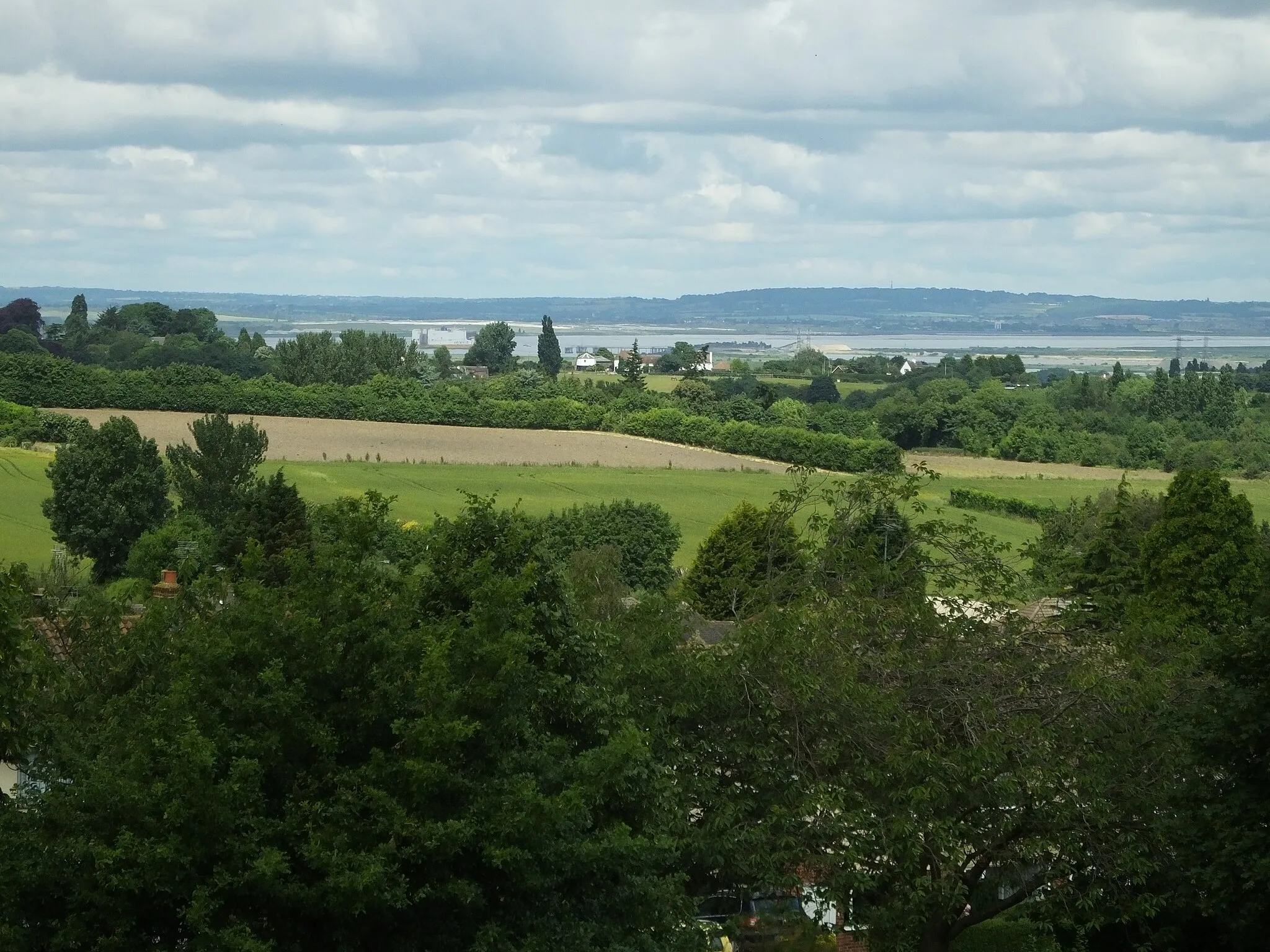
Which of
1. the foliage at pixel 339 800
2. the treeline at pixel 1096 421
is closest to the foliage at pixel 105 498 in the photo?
the foliage at pixel 339 800

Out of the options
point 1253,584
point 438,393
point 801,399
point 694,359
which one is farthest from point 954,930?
point 694,359

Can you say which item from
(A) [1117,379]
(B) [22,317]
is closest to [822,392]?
(A) [1117,379]

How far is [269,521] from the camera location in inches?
1987

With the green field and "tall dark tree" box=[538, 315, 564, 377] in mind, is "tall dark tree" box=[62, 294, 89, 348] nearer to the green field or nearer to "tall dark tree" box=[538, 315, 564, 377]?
"tall dark tree" box=[538, 315, 564, 377]

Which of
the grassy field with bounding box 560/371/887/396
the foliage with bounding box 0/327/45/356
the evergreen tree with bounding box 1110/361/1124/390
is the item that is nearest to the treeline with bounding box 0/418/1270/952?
the evergreen tree with bounding box 1110/361/1124/390

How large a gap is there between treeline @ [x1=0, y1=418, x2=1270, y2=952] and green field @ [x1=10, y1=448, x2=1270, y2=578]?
139ft

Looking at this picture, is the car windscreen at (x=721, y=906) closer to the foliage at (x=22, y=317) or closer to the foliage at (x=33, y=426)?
the foliage at (x=33, y=426)

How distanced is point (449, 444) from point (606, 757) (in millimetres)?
83146

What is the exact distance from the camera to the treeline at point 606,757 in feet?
37.8

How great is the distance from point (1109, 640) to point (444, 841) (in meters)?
13.3

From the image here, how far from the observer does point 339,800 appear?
→ 1172cm

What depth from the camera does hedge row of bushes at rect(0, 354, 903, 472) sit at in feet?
336

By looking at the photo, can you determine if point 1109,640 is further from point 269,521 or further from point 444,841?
point 269,521

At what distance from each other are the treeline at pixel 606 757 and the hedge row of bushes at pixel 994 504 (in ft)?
166
